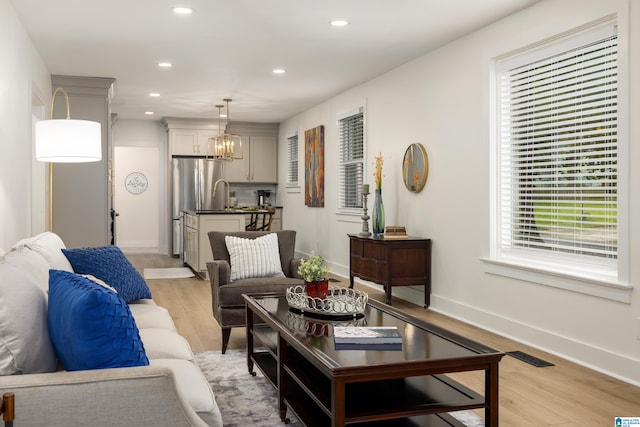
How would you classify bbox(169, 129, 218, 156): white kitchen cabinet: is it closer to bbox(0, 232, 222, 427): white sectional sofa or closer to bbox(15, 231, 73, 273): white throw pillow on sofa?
bbox(15, 231, 73, 273): white throw pillow on sofa

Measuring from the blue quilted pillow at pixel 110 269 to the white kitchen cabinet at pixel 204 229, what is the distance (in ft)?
13.3

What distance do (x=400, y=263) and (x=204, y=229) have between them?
328 cm

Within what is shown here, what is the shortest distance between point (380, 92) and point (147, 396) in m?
5.58

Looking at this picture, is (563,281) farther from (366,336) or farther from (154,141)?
(154,141)

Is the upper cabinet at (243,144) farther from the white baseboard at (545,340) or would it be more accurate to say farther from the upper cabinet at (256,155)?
the white baseboard at (545,340)

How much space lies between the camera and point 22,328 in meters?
1.76

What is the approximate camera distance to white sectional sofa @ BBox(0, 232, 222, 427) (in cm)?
155

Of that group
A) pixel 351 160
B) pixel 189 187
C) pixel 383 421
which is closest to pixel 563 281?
pixel 383 421

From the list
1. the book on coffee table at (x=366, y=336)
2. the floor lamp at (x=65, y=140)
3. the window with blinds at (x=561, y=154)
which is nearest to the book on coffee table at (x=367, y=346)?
→ the book on coffee table at (x=366, y=336)

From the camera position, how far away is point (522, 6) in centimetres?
429

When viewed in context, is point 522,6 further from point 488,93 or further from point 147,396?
point 147,396

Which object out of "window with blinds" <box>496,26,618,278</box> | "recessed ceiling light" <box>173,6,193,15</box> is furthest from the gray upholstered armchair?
"window with blinds" <box>496,26,618,278</box>

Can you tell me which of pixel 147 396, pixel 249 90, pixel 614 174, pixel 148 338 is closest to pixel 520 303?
pixel 614 174

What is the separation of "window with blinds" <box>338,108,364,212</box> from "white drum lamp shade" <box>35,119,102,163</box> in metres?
4.06
